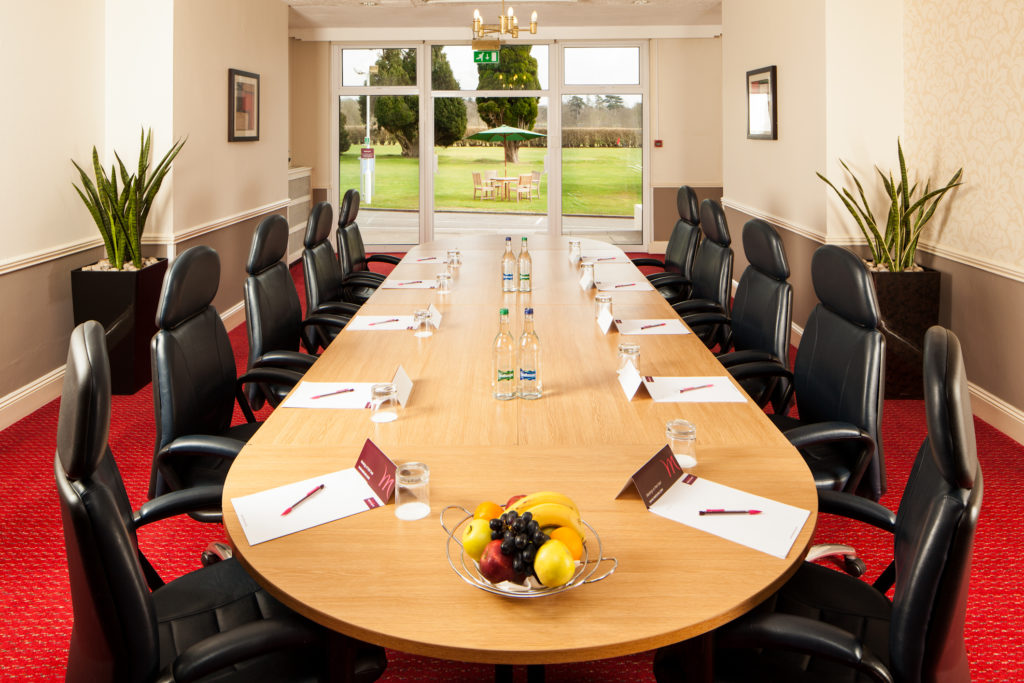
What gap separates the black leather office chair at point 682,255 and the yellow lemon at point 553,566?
381 cm

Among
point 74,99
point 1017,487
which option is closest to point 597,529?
point 1017,487

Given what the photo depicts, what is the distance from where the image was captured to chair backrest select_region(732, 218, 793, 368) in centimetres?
326

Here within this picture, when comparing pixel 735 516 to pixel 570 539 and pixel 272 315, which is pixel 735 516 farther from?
pixel 272 315

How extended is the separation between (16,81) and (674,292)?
367 cm

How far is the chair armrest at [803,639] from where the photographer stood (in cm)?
140

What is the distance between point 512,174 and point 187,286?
9.04 metres

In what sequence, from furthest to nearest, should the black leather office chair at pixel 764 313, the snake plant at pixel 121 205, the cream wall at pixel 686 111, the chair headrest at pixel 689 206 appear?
the cream wall at pixel 686 111 → the chair headrest at pixel 689 206 → the snake plant at pixel 121 205 → the black leather office chair at pixel 764 313

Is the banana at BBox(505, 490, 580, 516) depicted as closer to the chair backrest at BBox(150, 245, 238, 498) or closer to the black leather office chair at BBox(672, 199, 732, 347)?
the chair backrest at BBox(150, 245, 238, 498)

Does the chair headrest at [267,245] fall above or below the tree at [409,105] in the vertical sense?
below

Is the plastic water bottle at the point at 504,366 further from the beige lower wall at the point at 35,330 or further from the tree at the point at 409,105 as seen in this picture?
the tree at the point at 409,105

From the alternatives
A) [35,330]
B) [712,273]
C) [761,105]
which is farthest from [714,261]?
[35,330]

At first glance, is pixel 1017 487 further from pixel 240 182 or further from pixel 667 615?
pixel 240 182

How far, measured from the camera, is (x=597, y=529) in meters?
1.59

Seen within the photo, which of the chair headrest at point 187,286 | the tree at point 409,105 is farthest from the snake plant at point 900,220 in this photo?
the tree at point 409,105
